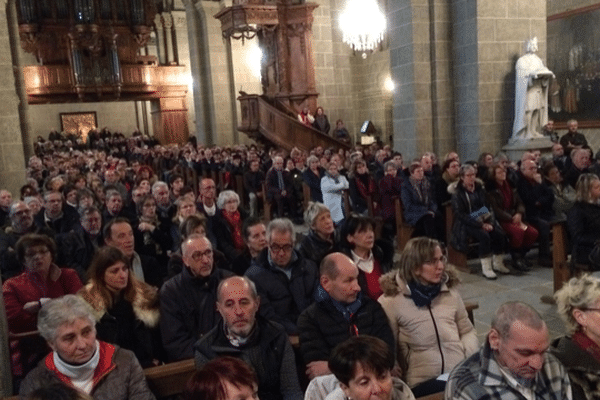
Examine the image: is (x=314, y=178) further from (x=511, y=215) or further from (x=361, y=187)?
(x=511, y=215)

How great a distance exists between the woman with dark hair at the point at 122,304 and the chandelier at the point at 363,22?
1291 cm

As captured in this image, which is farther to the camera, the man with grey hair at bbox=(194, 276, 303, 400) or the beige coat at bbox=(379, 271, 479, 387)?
the beige coat at bbox=(379, 271, 479, 387)

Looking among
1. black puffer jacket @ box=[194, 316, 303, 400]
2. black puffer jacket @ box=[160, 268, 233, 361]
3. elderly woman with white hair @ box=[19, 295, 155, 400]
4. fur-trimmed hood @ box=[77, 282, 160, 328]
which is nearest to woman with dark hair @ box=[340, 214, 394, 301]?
black puffer jacket @ box=[160, 268, 233, 361]

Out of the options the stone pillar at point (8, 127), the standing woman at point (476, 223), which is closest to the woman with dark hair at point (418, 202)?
the standing woman at point (476, 223)

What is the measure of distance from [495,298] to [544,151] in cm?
457

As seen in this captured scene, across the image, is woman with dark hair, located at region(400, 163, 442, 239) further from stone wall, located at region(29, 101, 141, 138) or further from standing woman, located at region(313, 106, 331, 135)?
stone wall, located at region(29, 101, 141, 138)

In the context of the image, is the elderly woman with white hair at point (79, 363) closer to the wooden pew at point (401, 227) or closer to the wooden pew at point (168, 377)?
the wooden pew at point (168, 377)

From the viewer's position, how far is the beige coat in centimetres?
316

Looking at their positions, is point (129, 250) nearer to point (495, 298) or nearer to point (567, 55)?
point (495, 298)

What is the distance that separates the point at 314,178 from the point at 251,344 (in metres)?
6.74

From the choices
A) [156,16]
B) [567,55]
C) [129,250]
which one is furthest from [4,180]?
[156,16]

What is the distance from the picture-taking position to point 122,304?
3346 millimetres

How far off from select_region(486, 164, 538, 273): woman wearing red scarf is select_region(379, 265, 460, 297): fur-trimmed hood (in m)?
3.51

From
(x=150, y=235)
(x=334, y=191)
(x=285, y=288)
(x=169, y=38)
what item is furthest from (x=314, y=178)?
(x=169, y=38)
